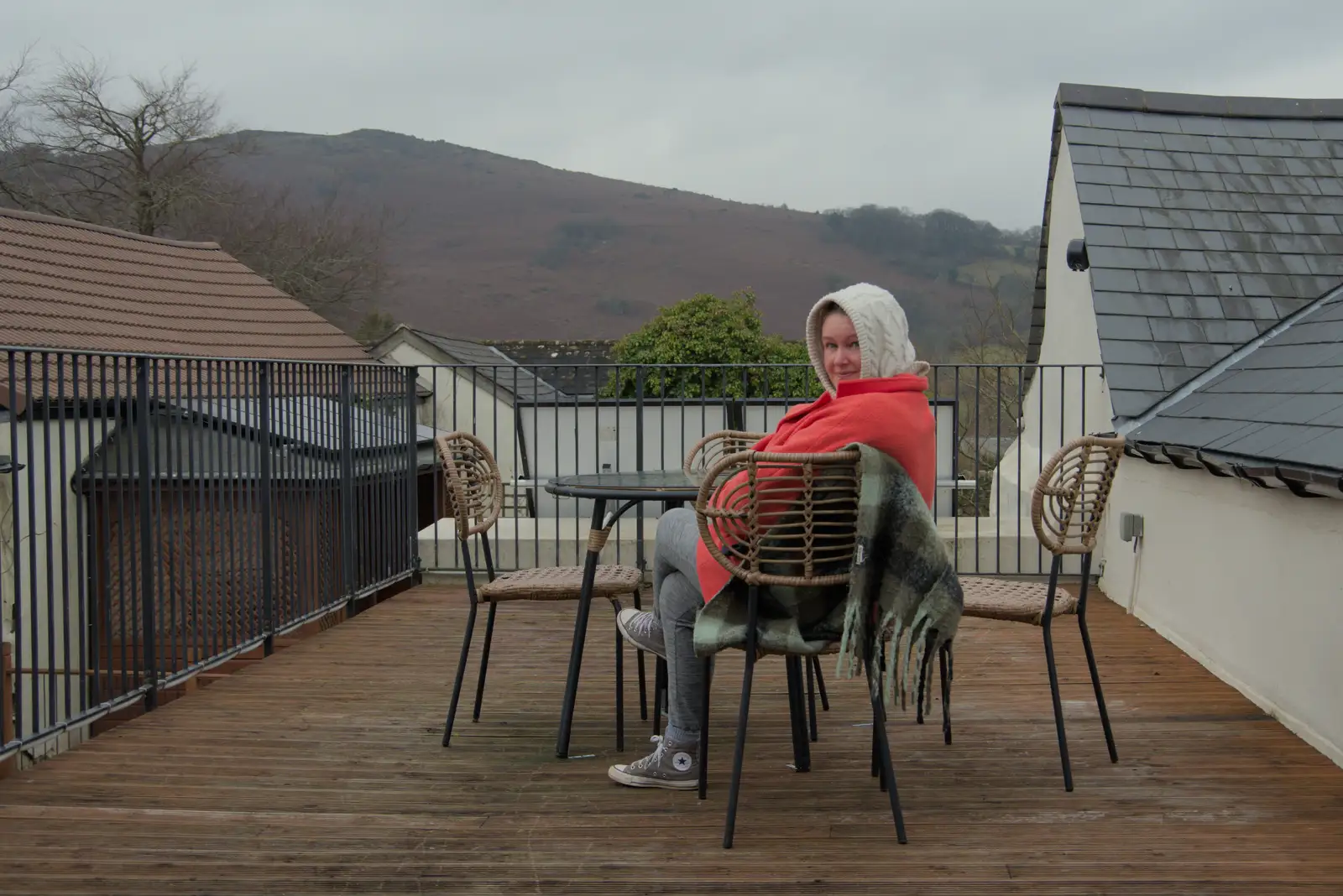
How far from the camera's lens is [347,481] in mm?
6105

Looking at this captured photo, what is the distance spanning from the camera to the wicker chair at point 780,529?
2863mm

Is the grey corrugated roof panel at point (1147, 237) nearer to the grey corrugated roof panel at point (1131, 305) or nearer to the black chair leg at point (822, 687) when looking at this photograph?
the grey corrugated roof panel at point (1131, 305)

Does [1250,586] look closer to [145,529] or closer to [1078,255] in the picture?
[1078,255]

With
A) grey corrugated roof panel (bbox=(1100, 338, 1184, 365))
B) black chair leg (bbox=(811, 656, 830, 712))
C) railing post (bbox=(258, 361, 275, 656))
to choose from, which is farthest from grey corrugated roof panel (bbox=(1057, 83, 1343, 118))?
railing post (bbox=(258, 361, 275, 656))

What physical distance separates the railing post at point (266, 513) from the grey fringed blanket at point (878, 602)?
2.81 metres

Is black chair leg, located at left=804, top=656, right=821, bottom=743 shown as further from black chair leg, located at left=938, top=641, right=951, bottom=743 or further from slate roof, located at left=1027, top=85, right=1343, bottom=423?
slate roof, located at left=1027, top=85, right=1343, bottom=423

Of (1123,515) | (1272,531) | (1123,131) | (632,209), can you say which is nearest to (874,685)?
(1272,531)

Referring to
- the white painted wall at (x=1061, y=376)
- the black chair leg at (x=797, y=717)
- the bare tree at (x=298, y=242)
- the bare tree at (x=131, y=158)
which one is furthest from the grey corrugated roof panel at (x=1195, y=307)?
the bare tree at (x=298, y=242)

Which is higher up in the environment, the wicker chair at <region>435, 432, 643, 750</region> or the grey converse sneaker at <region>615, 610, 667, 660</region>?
the wicker chair at <region>435, 432, 643, 750</region>

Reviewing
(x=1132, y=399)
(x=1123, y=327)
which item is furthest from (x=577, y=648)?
(x=1123, y=327)

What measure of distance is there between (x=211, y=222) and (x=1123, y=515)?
3630cm

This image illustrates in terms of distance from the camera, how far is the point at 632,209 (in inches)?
2712

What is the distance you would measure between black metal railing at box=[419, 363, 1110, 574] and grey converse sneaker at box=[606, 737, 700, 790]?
188 centimetres

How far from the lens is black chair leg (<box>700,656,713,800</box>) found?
3135mm
